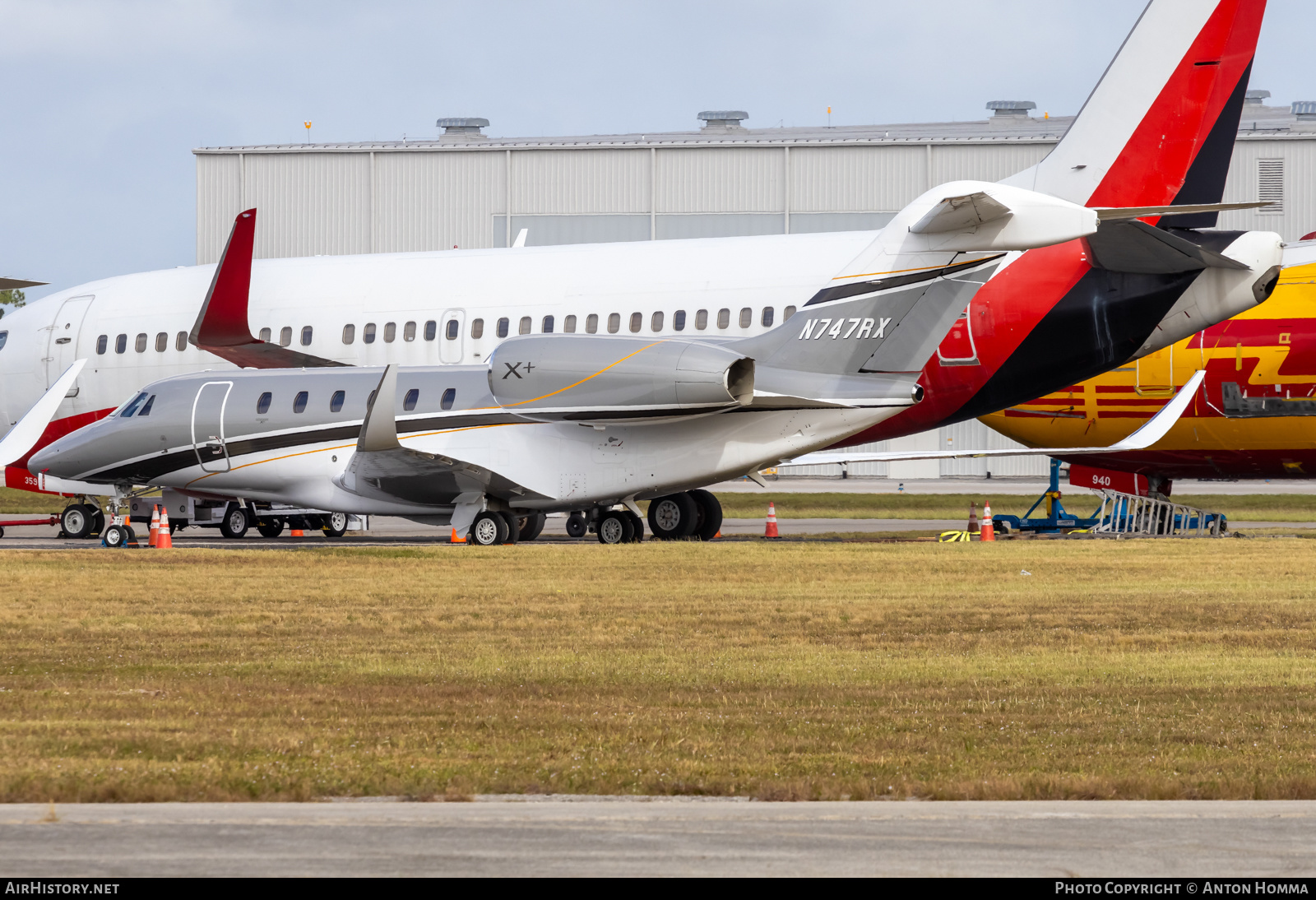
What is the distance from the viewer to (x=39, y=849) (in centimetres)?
550

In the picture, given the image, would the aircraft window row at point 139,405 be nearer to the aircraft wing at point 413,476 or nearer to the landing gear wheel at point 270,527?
the landing gear wheel at point 270,527

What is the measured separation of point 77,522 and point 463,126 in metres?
34.3

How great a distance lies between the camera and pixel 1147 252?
20.6 meters

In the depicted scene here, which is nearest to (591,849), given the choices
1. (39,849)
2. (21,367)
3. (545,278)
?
(39,849)

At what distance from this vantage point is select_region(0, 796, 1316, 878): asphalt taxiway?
17.3 ft

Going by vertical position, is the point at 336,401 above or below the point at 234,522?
above

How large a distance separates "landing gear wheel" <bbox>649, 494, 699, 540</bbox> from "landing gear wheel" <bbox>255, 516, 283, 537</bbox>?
7.38m

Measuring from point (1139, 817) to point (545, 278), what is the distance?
848 inches

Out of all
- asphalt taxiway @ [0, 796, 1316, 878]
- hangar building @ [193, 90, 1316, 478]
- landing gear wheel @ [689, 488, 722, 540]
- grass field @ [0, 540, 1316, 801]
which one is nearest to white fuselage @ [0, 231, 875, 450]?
landing gear wheel @ [689, 488, 722, 540]

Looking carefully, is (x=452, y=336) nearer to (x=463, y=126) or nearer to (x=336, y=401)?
(x=336, y=401)

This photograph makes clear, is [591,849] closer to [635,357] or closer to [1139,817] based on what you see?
[1139,817]

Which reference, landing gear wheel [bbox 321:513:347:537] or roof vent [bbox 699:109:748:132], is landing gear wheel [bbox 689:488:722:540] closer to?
landing gear wheel [bbox 321:513:347:537]

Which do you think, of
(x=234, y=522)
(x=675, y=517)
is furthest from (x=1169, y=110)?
(x=234, y=522)

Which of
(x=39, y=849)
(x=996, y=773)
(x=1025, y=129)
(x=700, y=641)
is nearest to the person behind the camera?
(x=39, y=849)
